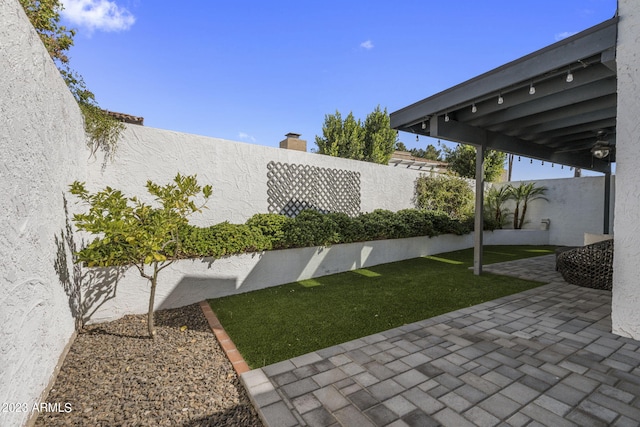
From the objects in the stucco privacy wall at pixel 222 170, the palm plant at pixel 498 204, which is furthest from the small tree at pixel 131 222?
the palm plant at pixel 498 204

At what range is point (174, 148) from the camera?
6.11 meters

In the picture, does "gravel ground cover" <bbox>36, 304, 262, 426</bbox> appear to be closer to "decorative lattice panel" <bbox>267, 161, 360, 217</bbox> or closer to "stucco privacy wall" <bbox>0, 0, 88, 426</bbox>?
"stucco privacy wall" <bbox>0, 0, 88, 426</bbox>

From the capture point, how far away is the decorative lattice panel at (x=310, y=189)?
25.1 ft

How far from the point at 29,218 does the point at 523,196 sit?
15298mm

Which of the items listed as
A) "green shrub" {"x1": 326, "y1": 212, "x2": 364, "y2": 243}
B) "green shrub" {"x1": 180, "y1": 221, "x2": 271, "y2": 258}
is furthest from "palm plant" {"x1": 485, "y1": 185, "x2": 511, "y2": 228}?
"green shrub" {"x1": 180, "y1": 221, "x2": 271, "y2": 258}

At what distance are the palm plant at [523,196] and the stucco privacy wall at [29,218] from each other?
49.4ft

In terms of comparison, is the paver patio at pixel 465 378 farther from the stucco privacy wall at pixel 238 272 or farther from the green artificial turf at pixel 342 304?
the stucco privacy wall at pixel 238 272

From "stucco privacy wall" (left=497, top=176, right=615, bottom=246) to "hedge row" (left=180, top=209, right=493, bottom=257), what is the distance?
5.90 m

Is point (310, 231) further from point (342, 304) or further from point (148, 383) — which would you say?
point (148, 383)

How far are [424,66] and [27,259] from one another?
392 inches

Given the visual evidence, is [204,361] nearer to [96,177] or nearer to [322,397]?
[322,397]

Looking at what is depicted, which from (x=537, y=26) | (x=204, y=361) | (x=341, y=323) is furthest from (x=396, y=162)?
(x=204, y=361)

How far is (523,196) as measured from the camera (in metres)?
12.8

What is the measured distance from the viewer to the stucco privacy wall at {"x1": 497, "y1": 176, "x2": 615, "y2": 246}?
11180mm
